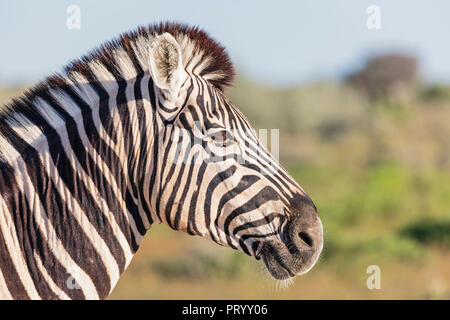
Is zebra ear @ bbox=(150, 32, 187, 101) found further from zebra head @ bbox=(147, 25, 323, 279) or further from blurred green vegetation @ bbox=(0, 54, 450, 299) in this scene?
blurred green vegetation @ bbox=(0, 54, 450, 299)

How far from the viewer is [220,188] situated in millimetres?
3715

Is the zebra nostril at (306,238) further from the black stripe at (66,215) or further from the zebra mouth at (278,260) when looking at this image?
the black stripe at (66,215)

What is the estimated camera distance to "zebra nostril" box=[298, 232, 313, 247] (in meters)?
3.69

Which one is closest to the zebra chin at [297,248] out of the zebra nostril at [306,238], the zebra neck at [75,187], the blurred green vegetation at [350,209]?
the zebra nostril at [306,238]

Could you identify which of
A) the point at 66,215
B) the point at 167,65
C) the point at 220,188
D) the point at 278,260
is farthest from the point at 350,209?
the point at 66,215

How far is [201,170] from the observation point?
12.2 ft

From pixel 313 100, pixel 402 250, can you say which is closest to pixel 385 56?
pixel 313 100

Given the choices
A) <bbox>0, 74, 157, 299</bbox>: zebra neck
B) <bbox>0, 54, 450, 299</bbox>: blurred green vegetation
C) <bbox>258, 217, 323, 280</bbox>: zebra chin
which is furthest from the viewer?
<bbox>0, 54, 450, 299</bbox>: blurred green vegetation

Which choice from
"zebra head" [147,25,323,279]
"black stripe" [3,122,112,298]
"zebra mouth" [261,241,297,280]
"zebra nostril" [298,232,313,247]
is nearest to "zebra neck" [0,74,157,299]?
"black stripe" [3,122,112,298]

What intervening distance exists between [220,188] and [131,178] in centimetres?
49

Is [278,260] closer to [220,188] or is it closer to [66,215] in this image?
[220,188]

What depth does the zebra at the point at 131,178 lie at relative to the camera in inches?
142

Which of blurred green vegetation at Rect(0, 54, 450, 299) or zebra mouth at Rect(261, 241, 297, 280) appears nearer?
zebra mouth at Rect(261, 241, 297, 280)

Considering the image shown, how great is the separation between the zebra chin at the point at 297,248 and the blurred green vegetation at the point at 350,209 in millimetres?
510
